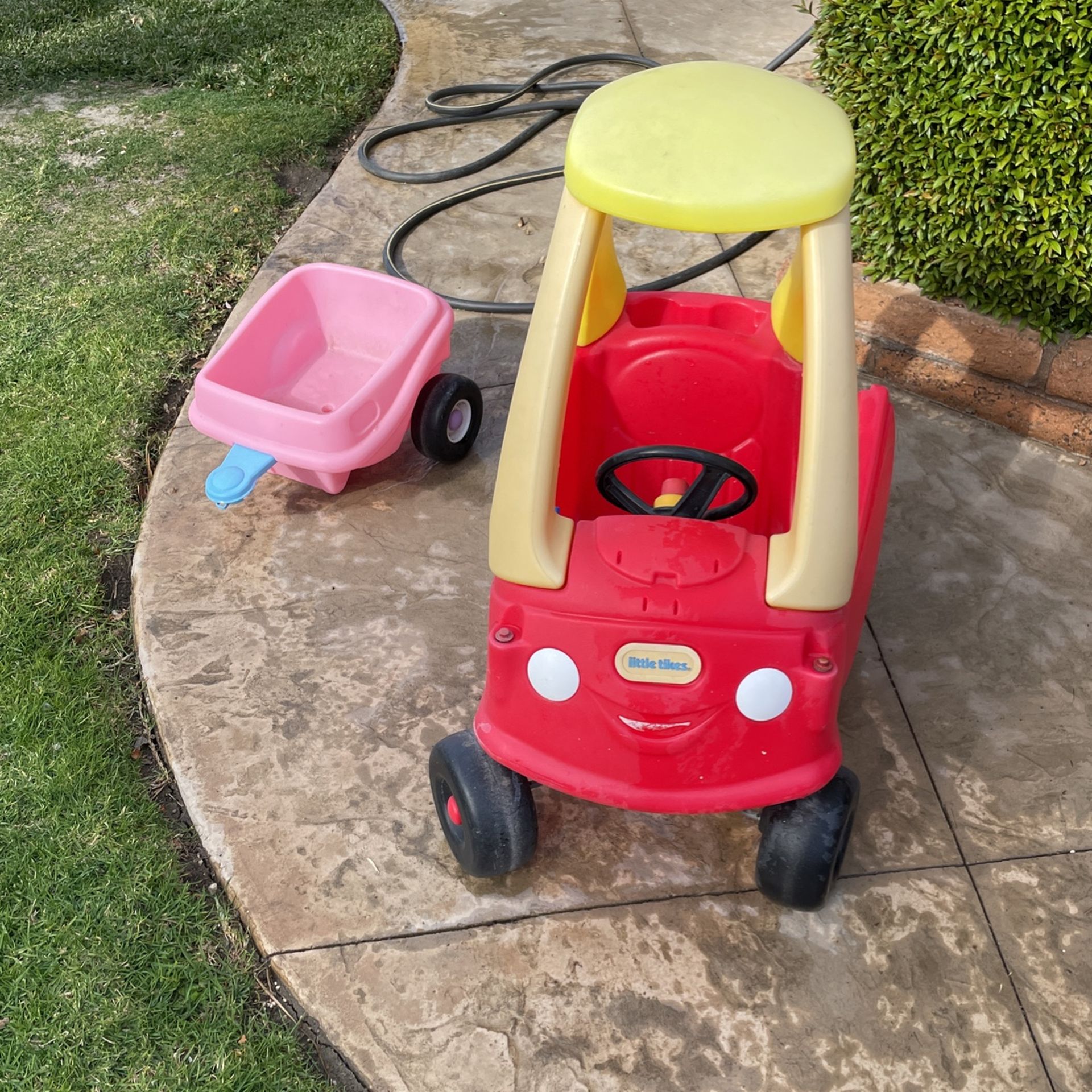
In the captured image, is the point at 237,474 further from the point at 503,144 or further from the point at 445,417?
the point at 503,144

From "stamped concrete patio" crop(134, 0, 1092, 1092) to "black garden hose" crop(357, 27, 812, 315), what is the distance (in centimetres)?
70

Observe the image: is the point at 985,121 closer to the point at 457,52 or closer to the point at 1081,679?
the point at 1081,679

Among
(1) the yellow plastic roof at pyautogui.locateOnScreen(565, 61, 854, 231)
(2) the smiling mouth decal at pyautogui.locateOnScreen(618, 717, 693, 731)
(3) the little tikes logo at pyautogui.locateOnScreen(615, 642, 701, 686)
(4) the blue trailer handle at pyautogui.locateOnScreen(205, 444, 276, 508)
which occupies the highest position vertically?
(1) the yellow plastic roof at pyautogui.locateOnScreen(565, 61, 854, 231)

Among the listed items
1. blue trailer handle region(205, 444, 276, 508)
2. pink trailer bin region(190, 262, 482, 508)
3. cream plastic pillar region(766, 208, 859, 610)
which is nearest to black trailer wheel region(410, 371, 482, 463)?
pink trailer bin region(190, 262, 482, 508)

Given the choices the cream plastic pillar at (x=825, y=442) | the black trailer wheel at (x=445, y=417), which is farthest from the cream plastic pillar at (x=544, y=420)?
the black trailer wheel at (x=445, y=417)

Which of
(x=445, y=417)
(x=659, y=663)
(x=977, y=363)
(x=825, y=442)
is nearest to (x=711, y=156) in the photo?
(x=825, y=442)

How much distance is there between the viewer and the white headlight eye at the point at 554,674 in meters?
1.57

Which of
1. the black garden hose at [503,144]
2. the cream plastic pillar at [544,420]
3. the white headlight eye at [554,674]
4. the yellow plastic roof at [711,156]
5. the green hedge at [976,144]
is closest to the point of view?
the yellow plastic roof at [711,156]

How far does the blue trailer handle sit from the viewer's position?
225 centimetres

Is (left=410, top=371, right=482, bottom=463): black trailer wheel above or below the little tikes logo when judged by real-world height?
below

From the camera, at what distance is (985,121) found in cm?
229

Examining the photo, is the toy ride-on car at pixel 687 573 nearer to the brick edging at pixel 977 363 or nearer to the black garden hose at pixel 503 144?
the brick edging at pixel 977 363

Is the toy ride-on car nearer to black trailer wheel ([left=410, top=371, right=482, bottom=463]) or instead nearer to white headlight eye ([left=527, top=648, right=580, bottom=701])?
white headlight eye ([left=527, top=648, right=580, bottom=701])

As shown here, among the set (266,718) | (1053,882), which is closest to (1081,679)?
(1053,882)
